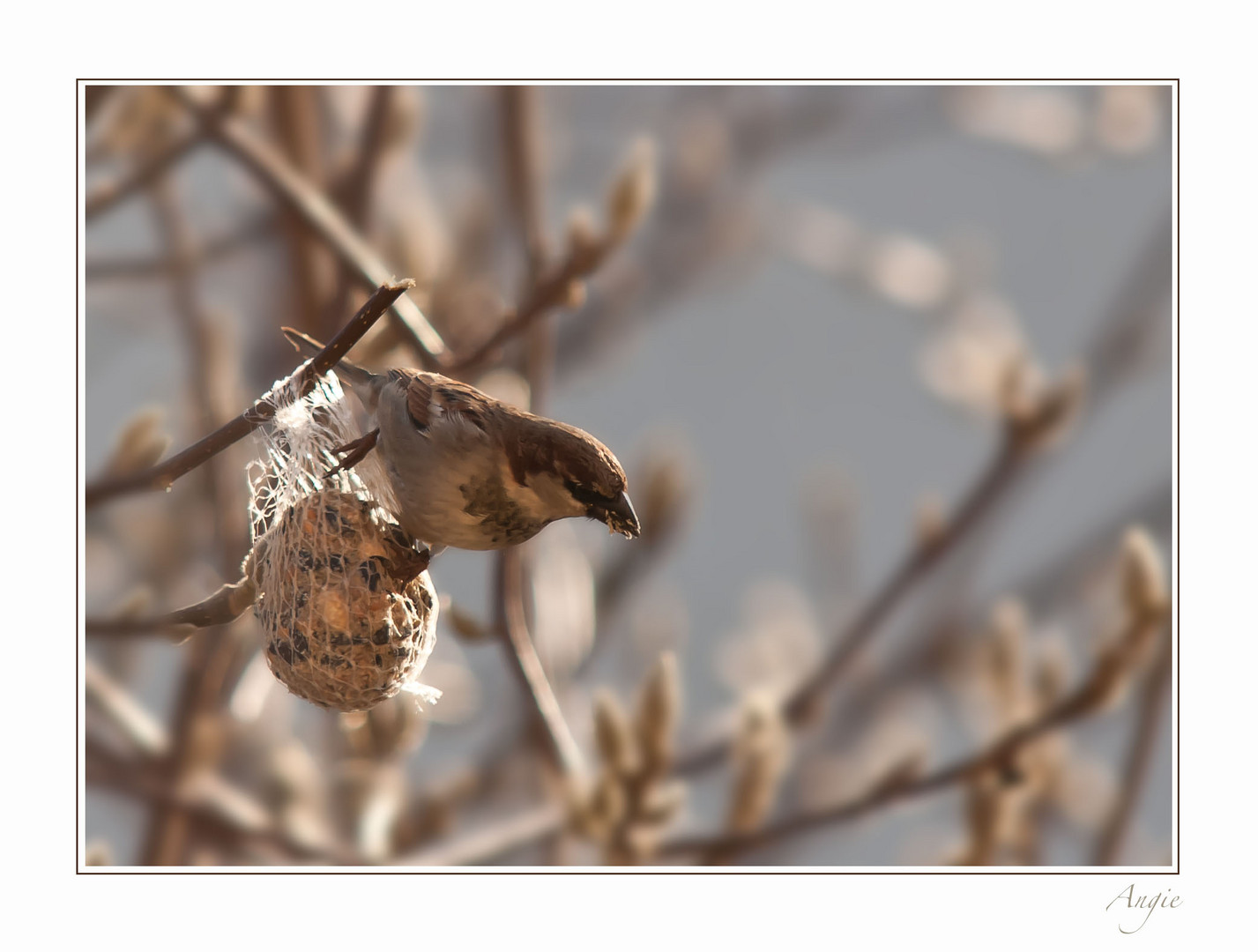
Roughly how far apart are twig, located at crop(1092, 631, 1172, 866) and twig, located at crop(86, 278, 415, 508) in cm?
169

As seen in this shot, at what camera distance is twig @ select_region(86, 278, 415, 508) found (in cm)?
131

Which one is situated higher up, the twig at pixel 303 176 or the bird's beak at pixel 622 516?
the twig at pixel 303 176

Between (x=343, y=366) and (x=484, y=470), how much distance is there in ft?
1.41

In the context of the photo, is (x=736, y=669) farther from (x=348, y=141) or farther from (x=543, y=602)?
(x=348, y=141)

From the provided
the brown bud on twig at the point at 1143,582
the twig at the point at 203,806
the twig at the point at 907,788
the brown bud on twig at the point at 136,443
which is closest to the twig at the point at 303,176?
the brown bud on twig at the point at 136,443

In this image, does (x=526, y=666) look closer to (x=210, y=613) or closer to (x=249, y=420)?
(x=210, y=613)

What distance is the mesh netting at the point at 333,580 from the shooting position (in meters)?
1.60

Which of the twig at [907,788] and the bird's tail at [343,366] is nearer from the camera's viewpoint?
the bird's tail at [343,366]

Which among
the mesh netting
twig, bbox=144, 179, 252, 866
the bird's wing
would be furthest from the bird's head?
twig, bbox=144, 179, 252, 866

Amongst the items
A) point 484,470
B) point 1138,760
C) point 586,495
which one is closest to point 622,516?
point 586,495

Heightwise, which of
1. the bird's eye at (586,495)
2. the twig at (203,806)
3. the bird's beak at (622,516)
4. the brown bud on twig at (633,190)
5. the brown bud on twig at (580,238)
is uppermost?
the brown bud on twig at (633,190)

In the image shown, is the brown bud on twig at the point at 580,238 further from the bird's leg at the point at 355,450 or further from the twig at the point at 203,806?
the twig at the point at 203,806

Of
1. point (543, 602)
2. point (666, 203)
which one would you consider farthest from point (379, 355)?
point (666, 203)

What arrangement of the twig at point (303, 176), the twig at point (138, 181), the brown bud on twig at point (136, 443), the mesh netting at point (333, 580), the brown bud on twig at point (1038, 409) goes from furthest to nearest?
the twig at point (303, 176) → the brown bud on twig at point (1038, 409) → the twig at point (138, 181) → the brown bud on twig at point (136, 443) → the mesh netting at point (333, 580)
